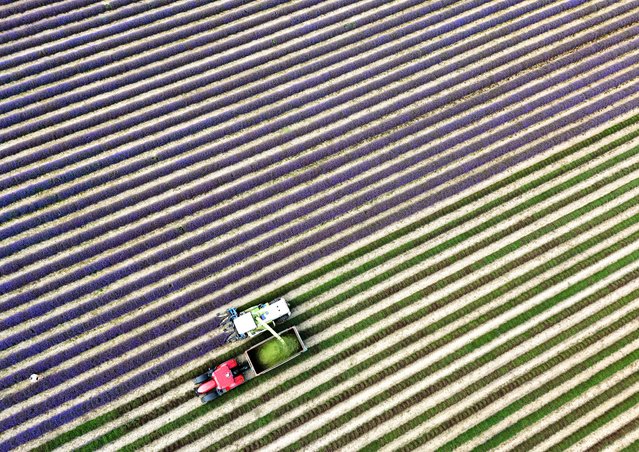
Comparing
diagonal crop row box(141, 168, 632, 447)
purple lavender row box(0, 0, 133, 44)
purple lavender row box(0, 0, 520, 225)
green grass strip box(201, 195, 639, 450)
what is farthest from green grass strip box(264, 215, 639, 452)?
purple lavender row box(0, 0, 133, 44)

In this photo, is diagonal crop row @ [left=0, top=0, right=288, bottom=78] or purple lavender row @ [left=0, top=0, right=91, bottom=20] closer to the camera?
diagonal crop row @ [left=0, top=0, right=288, bottom=78]

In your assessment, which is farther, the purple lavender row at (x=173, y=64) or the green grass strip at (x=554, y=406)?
the purple lavender row at (x=173, y=64)

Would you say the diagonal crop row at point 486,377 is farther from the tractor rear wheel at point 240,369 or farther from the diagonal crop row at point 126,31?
the diagonal crop row at point 126,31

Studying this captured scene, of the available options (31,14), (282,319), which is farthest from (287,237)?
(31,14)

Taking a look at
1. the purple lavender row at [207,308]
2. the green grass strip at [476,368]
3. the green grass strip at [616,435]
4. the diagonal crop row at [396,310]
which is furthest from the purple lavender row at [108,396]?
the green grass strip at [616,435]

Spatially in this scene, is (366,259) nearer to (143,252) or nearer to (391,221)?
(391,221)

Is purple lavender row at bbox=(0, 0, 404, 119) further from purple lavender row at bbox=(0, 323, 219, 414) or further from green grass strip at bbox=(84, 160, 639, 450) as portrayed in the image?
green grass strip at bbox=(84, 160, 639, 450)

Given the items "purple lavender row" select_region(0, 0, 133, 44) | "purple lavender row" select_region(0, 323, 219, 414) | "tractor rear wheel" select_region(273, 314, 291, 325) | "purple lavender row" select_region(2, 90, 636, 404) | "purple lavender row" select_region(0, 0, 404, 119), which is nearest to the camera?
"purple lavender row" select_region(0, 323, 219, 414)
